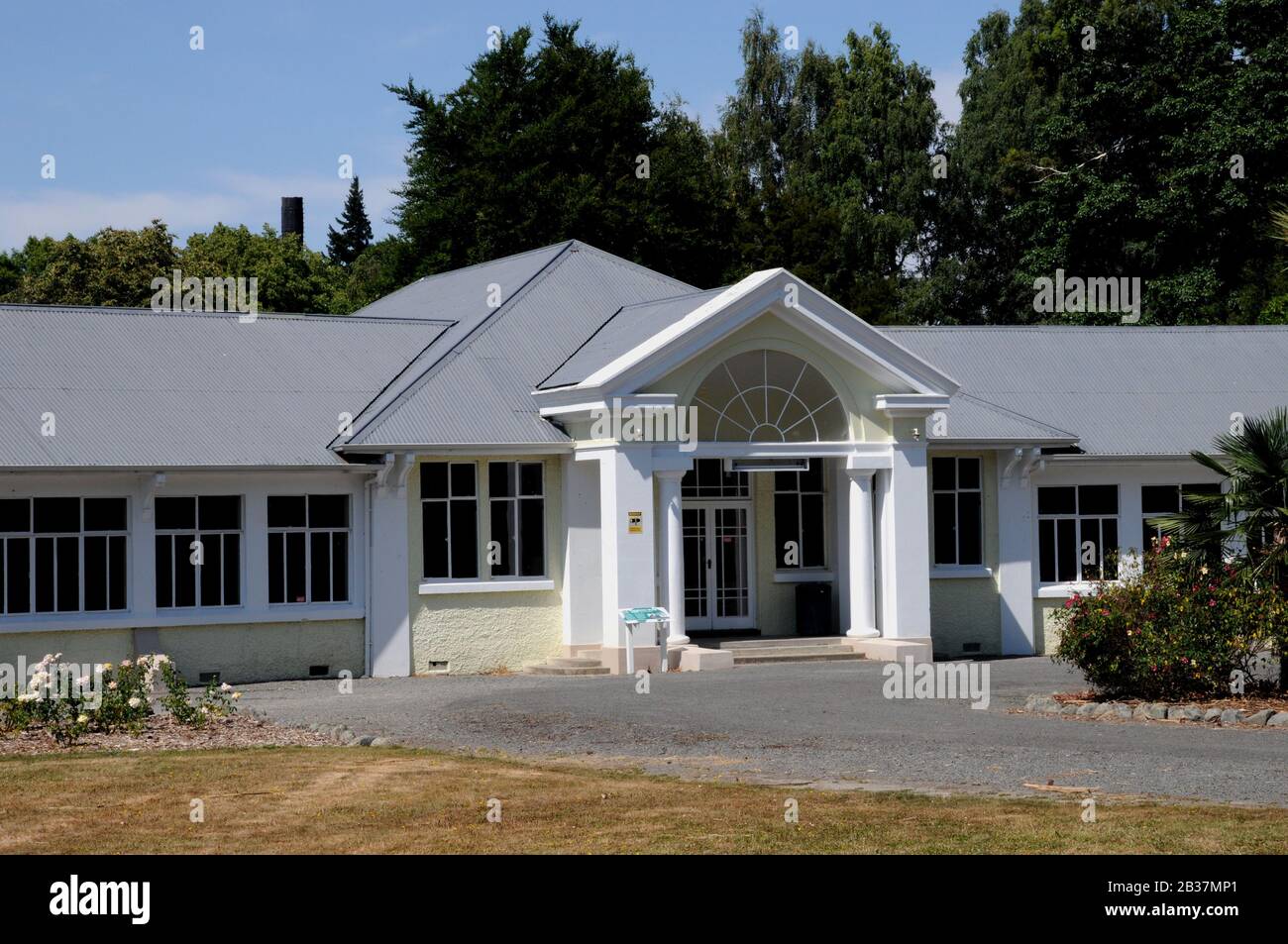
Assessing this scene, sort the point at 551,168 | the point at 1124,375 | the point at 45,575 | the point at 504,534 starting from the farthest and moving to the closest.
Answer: the point at 551,168 < the point at 1124,375 < the point at 504,534 < the point at 45,575

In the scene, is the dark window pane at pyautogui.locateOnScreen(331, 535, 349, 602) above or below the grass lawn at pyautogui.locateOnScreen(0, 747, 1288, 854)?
above

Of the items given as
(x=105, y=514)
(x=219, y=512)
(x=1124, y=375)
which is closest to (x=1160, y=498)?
(x=1124, y=375)

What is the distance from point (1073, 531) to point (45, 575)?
15.9 meters

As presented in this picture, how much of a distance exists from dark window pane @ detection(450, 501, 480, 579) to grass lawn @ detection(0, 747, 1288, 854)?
11142mm

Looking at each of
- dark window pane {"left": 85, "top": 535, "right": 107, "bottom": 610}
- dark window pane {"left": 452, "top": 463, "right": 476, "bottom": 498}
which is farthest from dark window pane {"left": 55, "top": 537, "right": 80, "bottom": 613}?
dark window pane {"left": 452, "top": 463, "right": 476, "bottom": 498}

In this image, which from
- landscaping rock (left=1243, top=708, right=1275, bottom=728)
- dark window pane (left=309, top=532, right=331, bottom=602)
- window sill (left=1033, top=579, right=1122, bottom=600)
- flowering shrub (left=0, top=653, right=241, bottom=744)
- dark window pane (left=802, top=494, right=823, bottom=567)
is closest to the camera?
flowering shrub (left=0, top=653, right=241, bottom=744)

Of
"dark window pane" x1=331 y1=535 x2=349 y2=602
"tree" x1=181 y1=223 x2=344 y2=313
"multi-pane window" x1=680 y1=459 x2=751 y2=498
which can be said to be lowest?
"dark window pane" x1=331 y1=535 x2=349 y2=602

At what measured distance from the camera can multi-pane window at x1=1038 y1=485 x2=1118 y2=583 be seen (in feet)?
96.5

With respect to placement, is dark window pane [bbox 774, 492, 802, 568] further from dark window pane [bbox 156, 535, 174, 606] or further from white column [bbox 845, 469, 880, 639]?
dark window pane [bbox 156, 535, 174, 606]

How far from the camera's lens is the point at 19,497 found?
2369cm

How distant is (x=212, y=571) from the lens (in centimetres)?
2489

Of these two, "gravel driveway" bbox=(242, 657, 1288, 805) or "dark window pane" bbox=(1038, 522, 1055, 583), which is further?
"dark window pane" bbox=(1038, 522, 1055, 583)

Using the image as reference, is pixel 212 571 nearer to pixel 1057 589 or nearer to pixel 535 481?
pixel 535 481

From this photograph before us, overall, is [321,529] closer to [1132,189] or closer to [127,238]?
[1132,189]
